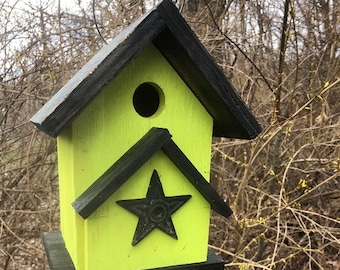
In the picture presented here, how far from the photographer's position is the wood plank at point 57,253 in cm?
126

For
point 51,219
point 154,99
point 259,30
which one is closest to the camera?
point 154,99

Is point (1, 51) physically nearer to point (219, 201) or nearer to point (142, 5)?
point (142, 5)

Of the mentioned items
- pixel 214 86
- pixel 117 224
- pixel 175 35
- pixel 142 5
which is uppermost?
pixel 142 5

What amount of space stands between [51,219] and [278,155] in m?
2.04

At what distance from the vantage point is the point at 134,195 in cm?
118

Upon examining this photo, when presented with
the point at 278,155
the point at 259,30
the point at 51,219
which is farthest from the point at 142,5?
the point at 51,219

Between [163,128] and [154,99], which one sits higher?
[154,99]

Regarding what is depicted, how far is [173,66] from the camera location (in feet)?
4.01

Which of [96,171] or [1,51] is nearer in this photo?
[96,171]

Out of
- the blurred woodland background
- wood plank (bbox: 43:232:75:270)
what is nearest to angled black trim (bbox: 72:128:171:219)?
wood plank (bbox: 43:232:75:270)

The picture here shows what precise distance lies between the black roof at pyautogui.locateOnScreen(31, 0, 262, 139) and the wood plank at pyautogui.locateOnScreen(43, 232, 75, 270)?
0.47 m

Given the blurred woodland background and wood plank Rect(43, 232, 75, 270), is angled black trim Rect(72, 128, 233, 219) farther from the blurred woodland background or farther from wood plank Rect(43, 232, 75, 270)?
the blurred woodland background

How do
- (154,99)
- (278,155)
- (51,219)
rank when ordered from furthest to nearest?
(51,219) → (278,155) → (154,99)

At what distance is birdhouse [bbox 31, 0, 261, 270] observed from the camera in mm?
1070
